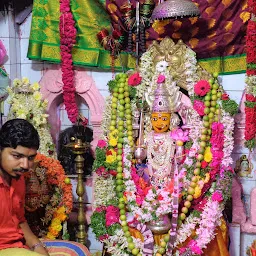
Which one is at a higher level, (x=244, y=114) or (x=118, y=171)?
(x=244, y=114)

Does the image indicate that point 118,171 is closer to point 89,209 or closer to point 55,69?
point 89,209

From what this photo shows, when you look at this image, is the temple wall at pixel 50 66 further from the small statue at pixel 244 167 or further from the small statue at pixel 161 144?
the small statue at pixel 161 144

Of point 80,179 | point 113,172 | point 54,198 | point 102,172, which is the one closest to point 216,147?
point 113,172

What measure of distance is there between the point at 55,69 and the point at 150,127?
1645 millimetres

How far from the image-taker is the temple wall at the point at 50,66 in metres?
5.09

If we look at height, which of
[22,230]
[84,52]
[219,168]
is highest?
[84,52]

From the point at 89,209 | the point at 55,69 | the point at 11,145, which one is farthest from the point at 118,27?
the point at 11,145

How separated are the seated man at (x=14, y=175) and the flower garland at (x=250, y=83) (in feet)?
8.07

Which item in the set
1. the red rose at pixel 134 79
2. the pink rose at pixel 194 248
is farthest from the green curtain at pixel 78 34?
the pink rose at pixel 194 248

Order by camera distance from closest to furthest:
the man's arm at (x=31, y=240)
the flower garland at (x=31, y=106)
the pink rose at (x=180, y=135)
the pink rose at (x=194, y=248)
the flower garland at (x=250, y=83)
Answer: the man's arm at (x=31, y=240), the pink rose at (x=194, y=248), the flower garland at (x=250, y=83), the pink rose at (x=180, y=135), the flower garland at (x=31, y=106)

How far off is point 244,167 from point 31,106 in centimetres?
261

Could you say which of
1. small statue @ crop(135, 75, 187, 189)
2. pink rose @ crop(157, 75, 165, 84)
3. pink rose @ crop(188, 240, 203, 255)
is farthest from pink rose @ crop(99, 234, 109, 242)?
pink rose @ crop(157, 75, 165, 84)

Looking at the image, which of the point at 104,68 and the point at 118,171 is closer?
the point at 118,171

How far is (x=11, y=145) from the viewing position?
2875 millimetres
